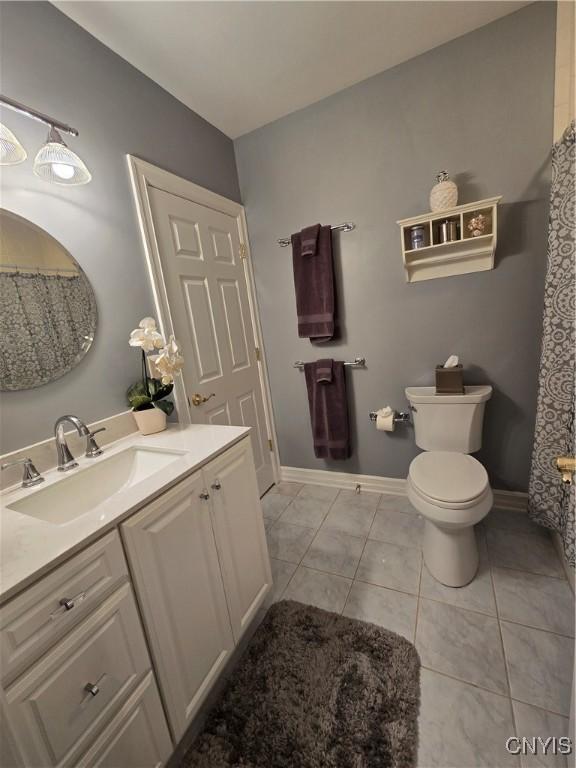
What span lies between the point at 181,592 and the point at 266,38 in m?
2.19

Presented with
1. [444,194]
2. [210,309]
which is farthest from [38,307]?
[444,194]

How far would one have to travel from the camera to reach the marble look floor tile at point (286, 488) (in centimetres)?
230

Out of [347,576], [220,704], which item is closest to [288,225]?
[347,576]

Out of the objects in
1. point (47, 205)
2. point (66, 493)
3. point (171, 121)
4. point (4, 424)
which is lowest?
point (66, 493)

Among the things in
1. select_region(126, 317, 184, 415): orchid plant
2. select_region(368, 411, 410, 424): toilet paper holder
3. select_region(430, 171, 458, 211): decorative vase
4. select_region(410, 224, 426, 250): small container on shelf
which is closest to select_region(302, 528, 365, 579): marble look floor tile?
select_region(368, 411, 410, 424): toilet paper holder

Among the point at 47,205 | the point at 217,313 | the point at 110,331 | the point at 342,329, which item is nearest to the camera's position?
the point at 47,205

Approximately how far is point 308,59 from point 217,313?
1.32m

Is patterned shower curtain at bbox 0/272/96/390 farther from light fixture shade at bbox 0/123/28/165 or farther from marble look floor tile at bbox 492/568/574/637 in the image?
marble look floor tile at bbox 492/568/574/637

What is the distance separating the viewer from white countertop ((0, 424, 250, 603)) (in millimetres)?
Answer: 592

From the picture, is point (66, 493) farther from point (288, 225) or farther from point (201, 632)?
point (288, 225)

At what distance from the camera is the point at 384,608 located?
1.33 m

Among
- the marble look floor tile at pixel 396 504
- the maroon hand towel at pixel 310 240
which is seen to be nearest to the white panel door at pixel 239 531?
the marble look floor tile at pixel 396 504

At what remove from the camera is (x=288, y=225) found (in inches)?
79.0

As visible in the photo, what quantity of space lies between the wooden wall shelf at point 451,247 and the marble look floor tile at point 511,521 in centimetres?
139
